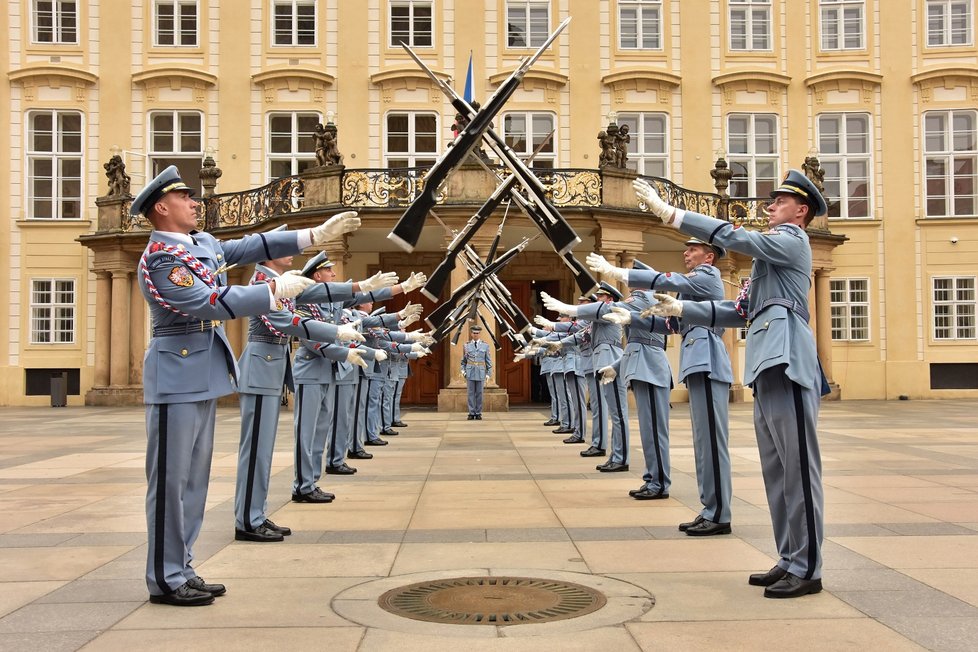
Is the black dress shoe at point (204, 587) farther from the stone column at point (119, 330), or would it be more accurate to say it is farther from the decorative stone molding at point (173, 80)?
the decorative stone molding at point (173, 80)

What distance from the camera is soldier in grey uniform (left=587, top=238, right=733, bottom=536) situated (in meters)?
7.19

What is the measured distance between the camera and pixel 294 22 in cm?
2873

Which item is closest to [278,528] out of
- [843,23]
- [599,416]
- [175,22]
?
[599,416]

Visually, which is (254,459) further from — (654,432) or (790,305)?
(790,305)

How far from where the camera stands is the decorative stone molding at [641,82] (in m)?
28.6

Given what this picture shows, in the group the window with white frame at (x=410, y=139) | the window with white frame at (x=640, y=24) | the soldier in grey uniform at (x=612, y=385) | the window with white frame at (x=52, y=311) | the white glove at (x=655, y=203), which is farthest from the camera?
the window with white frame at (x=640, y=24)

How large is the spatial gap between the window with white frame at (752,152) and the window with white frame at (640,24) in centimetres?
317

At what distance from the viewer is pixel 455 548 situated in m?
6.64

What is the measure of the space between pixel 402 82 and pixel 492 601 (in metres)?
24.8

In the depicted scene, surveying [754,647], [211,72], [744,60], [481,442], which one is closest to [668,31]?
[744,60]

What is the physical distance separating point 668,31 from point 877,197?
772cm

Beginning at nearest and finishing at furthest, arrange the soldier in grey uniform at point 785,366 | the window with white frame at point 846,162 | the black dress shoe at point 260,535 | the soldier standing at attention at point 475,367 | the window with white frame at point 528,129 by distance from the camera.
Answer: the soldier in grey uniform at point 785,366
the black dress shoe at point 260,535
the soldier standing at attention at point 475,367
the window with white frame at point 528,129
the window with white frame at point 846,162

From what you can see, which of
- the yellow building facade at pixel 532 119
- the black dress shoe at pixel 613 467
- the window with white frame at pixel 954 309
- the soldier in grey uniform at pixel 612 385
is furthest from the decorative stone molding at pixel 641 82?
the black dress shoe at pixel 613 467

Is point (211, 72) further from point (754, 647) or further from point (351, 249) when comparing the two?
point (754, 647)
